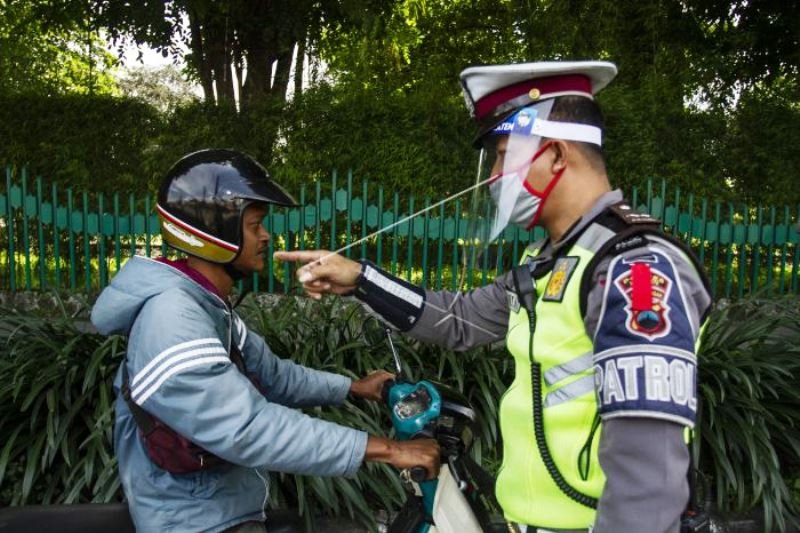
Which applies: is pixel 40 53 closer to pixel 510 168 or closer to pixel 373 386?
pixel 373 386

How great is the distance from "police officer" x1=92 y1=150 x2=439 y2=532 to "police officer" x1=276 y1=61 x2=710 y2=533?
43 centimetres

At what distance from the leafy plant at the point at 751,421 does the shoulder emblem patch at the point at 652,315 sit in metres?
2.48

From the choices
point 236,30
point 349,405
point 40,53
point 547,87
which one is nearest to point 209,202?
point 547,87

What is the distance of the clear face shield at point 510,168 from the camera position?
1.78 m

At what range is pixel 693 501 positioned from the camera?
170 centimetres

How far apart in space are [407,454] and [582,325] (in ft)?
2.15

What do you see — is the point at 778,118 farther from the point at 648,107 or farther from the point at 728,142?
the point at 648,107

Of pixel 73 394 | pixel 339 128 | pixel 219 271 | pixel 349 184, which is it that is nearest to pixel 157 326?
pixel 219 271

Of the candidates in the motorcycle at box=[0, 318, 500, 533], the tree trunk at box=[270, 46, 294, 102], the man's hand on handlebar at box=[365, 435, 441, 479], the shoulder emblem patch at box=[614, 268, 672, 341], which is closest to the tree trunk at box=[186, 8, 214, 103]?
the tree trunk at box=[270, 46, 294, 102]

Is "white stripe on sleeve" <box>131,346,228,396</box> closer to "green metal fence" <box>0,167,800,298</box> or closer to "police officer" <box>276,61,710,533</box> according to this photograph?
"police officer" <box>276,61,710,533</box>

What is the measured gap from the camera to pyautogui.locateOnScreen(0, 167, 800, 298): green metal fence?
21.2 ft

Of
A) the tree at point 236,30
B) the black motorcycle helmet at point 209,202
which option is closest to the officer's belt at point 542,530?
the black motorcycle helmet at point 209,202

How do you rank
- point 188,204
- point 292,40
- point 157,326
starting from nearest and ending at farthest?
1. point 157,326
2. point 188,204
3. point 292,40

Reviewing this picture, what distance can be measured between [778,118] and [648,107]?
4.51 ft
